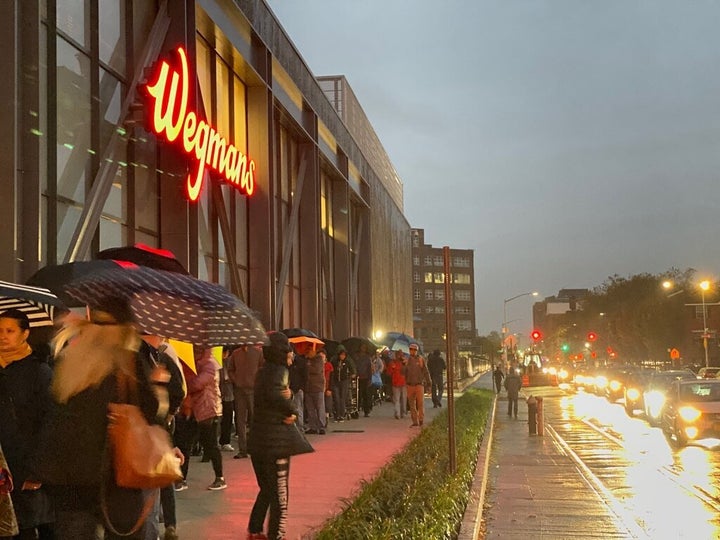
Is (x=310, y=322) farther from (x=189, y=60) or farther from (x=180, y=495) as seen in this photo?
(x=180, y=495)

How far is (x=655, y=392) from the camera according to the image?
25.9 metres

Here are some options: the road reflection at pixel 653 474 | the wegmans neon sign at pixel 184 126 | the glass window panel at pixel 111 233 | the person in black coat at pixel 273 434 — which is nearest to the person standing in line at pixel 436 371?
the road reflection at pixel 653 474

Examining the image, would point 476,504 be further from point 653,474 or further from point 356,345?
point 356,345

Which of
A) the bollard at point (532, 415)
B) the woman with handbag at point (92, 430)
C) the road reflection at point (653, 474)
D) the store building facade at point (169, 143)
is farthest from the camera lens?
the bollard at point (532, 415)

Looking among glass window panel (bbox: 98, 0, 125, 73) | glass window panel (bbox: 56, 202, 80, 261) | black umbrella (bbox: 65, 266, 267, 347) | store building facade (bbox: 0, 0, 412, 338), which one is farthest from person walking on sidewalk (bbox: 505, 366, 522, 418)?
black umbrella (bbox: 65, 266, 267, 347)

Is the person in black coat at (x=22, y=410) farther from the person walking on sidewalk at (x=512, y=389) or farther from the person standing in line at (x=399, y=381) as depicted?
the person walking on sidewalk at (x=512, y=389)

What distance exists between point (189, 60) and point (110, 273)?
11425mm

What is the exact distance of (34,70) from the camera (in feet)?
36.8

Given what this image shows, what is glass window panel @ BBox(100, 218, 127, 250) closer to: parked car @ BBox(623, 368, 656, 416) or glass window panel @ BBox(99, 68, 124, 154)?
glass window panel @ BBox(99, 68, 124, 154)

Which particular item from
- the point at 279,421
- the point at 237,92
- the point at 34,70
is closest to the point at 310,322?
the point at 237,92

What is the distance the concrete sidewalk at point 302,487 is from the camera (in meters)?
8.42

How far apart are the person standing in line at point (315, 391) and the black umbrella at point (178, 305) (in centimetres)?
1107

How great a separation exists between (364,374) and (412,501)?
15.2 meters

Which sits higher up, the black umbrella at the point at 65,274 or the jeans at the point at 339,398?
the black umbrella at the point at 65,274
